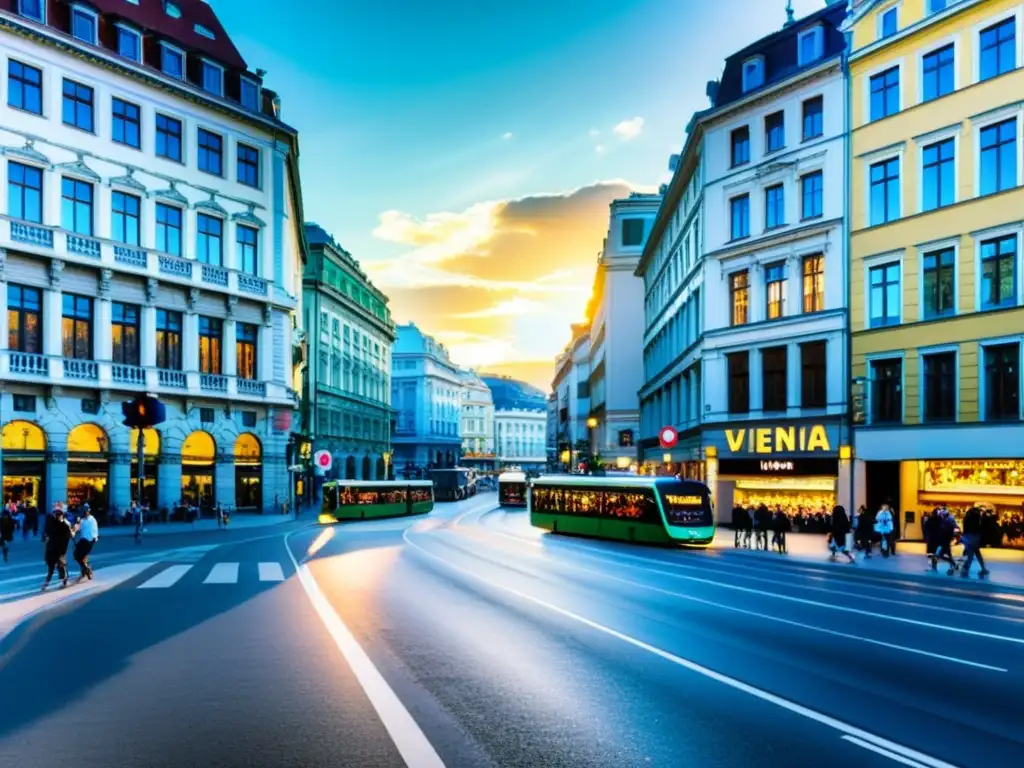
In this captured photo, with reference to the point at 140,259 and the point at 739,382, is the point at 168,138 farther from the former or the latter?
the point at 739,382

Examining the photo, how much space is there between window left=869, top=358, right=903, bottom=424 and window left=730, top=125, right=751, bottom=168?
39.9ft

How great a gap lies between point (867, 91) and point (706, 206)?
9.61 metres

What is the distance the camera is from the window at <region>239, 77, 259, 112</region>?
177 ft

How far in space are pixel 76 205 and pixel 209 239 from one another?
7772mm

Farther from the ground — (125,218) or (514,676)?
(125,218)

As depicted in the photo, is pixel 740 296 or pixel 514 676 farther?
pixel 740 296

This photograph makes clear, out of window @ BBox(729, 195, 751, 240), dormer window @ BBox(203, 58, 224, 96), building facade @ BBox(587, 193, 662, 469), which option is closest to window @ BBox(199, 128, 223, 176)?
dormer window @ BBox(203, 58, 224, 96)

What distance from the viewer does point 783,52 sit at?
43938 millimetres

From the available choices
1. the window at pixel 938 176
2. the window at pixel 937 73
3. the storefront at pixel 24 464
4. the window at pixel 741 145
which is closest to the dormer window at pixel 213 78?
the storefront at pixel 24 464

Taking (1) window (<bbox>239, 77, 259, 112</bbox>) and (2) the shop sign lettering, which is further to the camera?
(1) window (<bbox>239, 77, 259, 112</bbox>)

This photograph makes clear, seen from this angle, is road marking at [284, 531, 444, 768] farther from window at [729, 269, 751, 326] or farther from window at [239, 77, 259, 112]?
window at [239, 77, 259, 112]

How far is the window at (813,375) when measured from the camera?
4036cm

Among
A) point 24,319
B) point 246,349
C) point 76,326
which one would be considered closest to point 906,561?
point 76,326

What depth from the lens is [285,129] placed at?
55.8 metres
